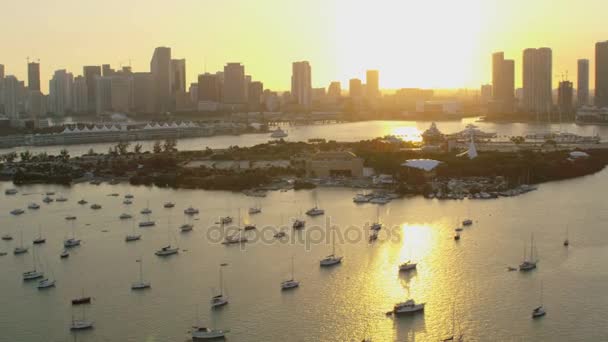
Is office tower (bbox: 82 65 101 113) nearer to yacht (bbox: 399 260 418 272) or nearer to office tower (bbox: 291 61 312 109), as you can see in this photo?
office tower (bbox: 291 61 312 109)

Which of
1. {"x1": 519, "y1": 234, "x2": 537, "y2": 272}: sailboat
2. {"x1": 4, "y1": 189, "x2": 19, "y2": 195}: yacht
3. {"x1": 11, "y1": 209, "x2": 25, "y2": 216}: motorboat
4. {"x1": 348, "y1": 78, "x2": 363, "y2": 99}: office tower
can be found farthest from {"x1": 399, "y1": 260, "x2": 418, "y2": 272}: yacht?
{"x1": 348, "y1": 78, "x2": 363, "y2": 99}: office tower

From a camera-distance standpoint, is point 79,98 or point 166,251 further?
point 79,98

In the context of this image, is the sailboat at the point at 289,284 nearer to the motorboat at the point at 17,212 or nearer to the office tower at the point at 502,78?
the motorboat at the point at 17,212

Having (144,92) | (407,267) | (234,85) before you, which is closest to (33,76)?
(144,92)

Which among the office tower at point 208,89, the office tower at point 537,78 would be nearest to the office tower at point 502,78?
the office tower at point 537,78

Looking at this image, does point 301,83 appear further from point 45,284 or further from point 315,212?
point 45,284

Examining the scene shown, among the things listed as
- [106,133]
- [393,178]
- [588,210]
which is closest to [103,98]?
[106,133]

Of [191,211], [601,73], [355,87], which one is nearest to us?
[191,211]
